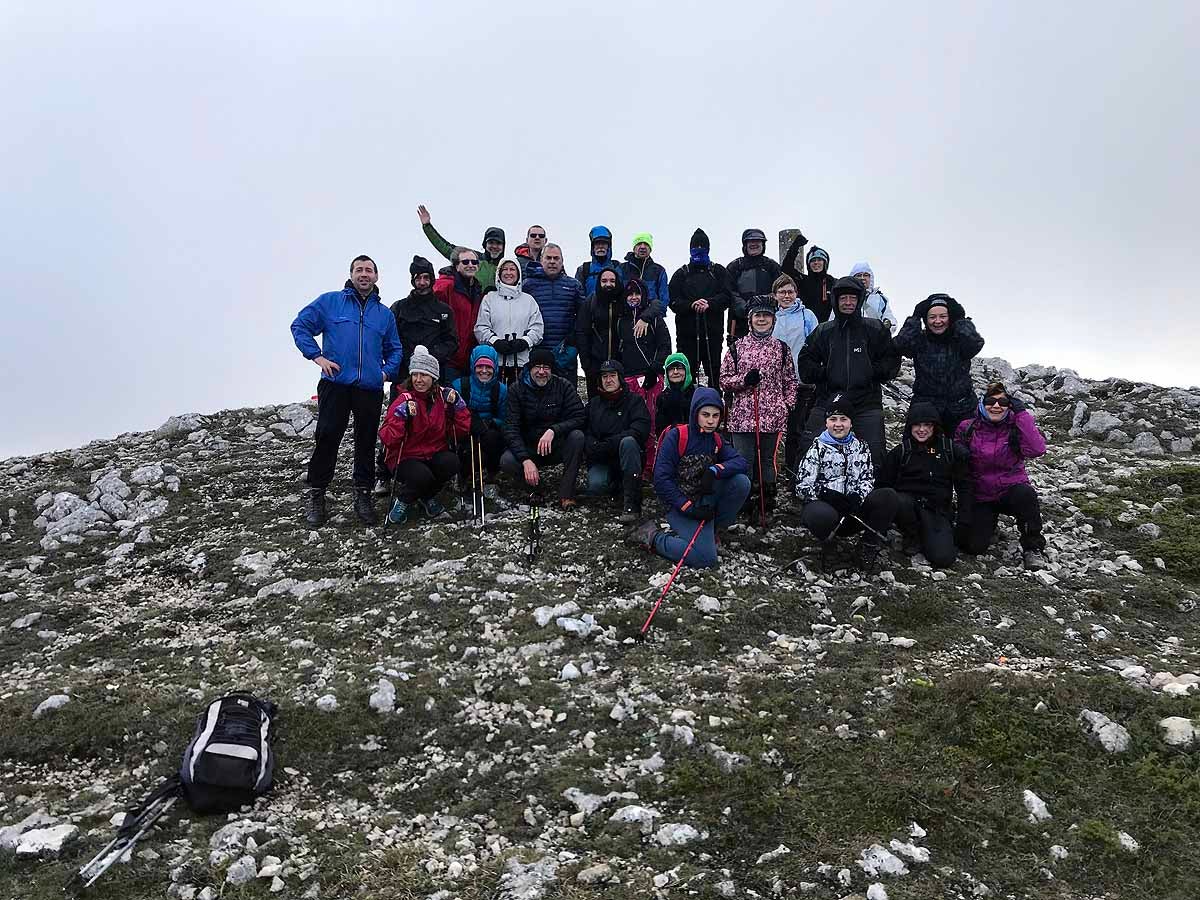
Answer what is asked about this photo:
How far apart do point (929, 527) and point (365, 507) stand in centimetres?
838

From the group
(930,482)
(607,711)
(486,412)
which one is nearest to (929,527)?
(930,482)

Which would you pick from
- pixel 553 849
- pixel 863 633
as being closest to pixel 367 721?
pixel 553 849

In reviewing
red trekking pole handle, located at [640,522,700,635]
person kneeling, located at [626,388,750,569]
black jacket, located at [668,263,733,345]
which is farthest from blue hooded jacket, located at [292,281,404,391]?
black jacket, located at [668,263,733,345]

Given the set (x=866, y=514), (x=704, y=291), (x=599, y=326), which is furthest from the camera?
(x=704, y=291)

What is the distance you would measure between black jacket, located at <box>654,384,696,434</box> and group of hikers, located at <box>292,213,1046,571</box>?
3 centimetres

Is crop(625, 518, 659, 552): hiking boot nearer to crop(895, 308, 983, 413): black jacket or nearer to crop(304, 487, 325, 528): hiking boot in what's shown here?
crop(895, 308, 983, 413): black jacket

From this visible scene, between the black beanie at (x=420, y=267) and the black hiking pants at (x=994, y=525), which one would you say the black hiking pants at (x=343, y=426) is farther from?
the black hiking pants at (x=994, y=525)

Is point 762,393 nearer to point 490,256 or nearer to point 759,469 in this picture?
point 759,469

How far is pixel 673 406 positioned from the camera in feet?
40.8

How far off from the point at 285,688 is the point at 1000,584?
8.63m

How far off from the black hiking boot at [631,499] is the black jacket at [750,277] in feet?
15.1

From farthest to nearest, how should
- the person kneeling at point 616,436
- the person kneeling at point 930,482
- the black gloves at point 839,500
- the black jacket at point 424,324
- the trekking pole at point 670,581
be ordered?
the black jacket at point 424,324
the person kneeling at point 616,436
the person kneeling at point 930,482
the black gloves at point 839,500
the trekking pole at point 670,581

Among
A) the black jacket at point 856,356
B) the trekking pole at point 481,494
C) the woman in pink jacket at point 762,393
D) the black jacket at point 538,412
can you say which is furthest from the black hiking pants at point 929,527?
the trekking pole at point 481,494

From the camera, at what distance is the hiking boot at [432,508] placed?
12.0 m
